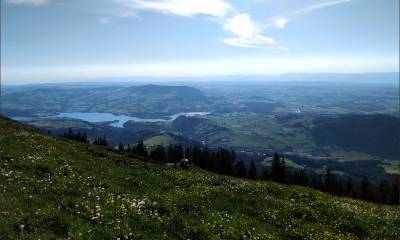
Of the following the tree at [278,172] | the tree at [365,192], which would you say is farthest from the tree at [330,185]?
the tree at [278,172]

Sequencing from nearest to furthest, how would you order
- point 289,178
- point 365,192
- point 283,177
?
point 365,192 → point 283,177 → point 289,178

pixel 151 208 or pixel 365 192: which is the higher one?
pixel 151 208

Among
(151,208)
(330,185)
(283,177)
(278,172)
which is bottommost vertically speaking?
(330,185)

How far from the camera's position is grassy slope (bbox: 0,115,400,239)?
1577 cm

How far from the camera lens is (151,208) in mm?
19562

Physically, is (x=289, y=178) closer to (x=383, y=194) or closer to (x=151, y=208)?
(x=383, y=194)

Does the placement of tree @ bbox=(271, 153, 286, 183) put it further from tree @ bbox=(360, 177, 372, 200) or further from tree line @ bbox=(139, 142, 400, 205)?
tree @ bbox=(360, 177, 372, 200)

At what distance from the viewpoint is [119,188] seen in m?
24.0

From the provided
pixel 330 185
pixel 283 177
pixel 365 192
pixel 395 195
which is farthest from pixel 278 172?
pixel 395 195

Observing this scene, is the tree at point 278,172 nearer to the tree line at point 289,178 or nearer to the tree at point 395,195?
the tree line at point 289,178

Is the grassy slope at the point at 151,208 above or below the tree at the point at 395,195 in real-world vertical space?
above

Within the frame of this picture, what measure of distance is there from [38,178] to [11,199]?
5.56 m

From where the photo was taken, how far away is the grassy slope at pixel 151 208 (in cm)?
1577

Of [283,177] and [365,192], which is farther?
[283,177]
